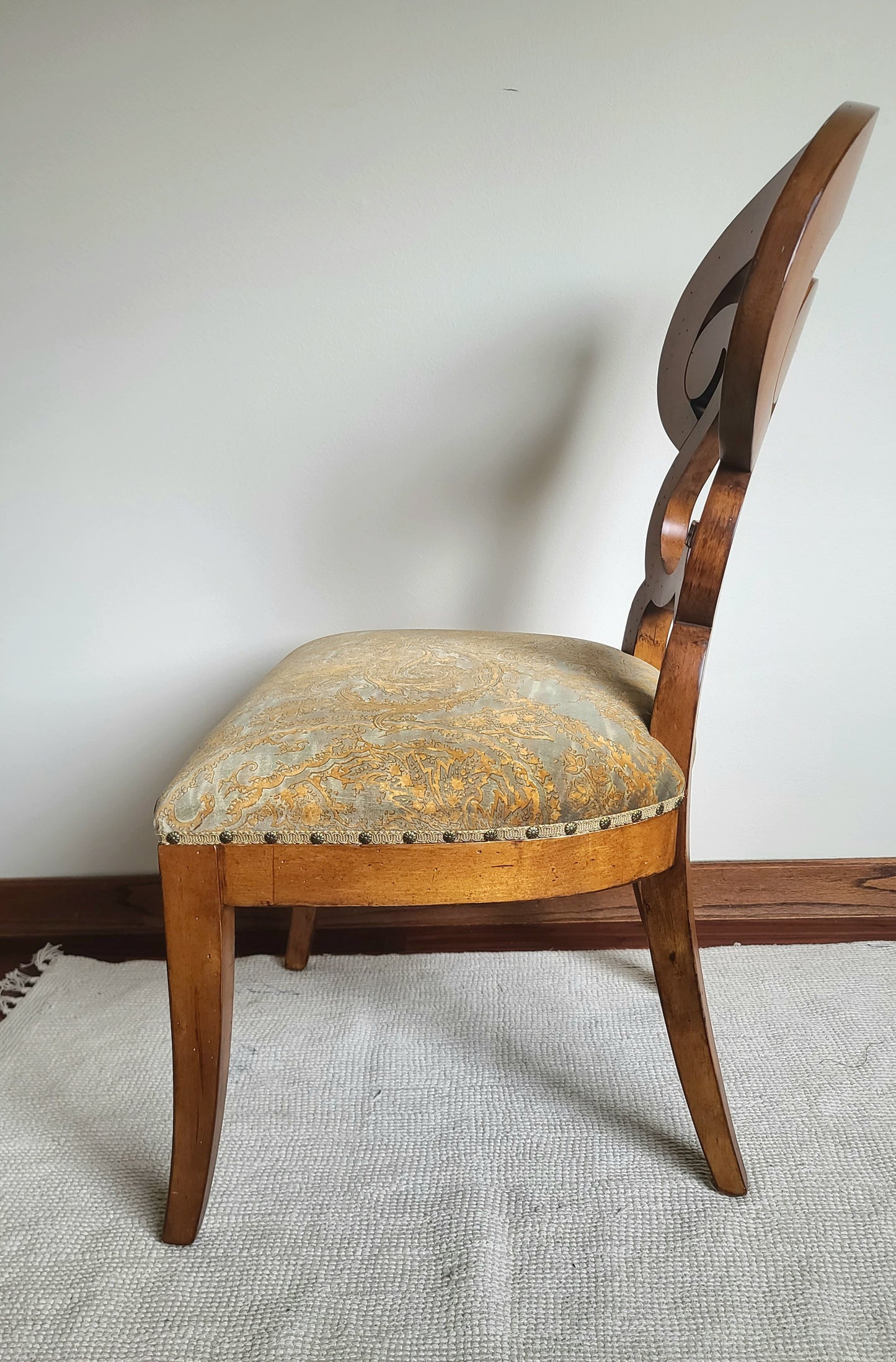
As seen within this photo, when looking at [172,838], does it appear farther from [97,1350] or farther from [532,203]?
[532,203]

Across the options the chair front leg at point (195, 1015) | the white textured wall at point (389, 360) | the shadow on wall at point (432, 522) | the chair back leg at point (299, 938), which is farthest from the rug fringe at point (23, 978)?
the chair front leg at point (195, 1015)

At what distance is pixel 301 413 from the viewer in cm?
121

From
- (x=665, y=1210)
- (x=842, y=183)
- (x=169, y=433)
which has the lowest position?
(x=665, y=1210)

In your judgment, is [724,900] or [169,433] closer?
[169,433]

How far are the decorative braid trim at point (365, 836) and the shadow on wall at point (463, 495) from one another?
2.13 ft

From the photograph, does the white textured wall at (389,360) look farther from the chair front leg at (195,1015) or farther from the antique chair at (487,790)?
the chair front leg at (195,1015)

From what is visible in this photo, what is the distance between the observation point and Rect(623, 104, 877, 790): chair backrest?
2.01ft

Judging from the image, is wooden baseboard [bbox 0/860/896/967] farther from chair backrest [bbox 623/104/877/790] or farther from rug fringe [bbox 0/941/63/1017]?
chair backrest [bbox 623/104/877/790]

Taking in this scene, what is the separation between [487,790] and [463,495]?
691 mm

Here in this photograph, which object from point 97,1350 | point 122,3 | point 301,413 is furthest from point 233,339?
point 97,1350

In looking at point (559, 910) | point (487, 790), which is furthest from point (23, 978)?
point (487, 790)

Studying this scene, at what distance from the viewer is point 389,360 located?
1.19 metres

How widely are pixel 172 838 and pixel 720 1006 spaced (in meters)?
0.80

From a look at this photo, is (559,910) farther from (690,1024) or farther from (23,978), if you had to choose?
(23,978)
